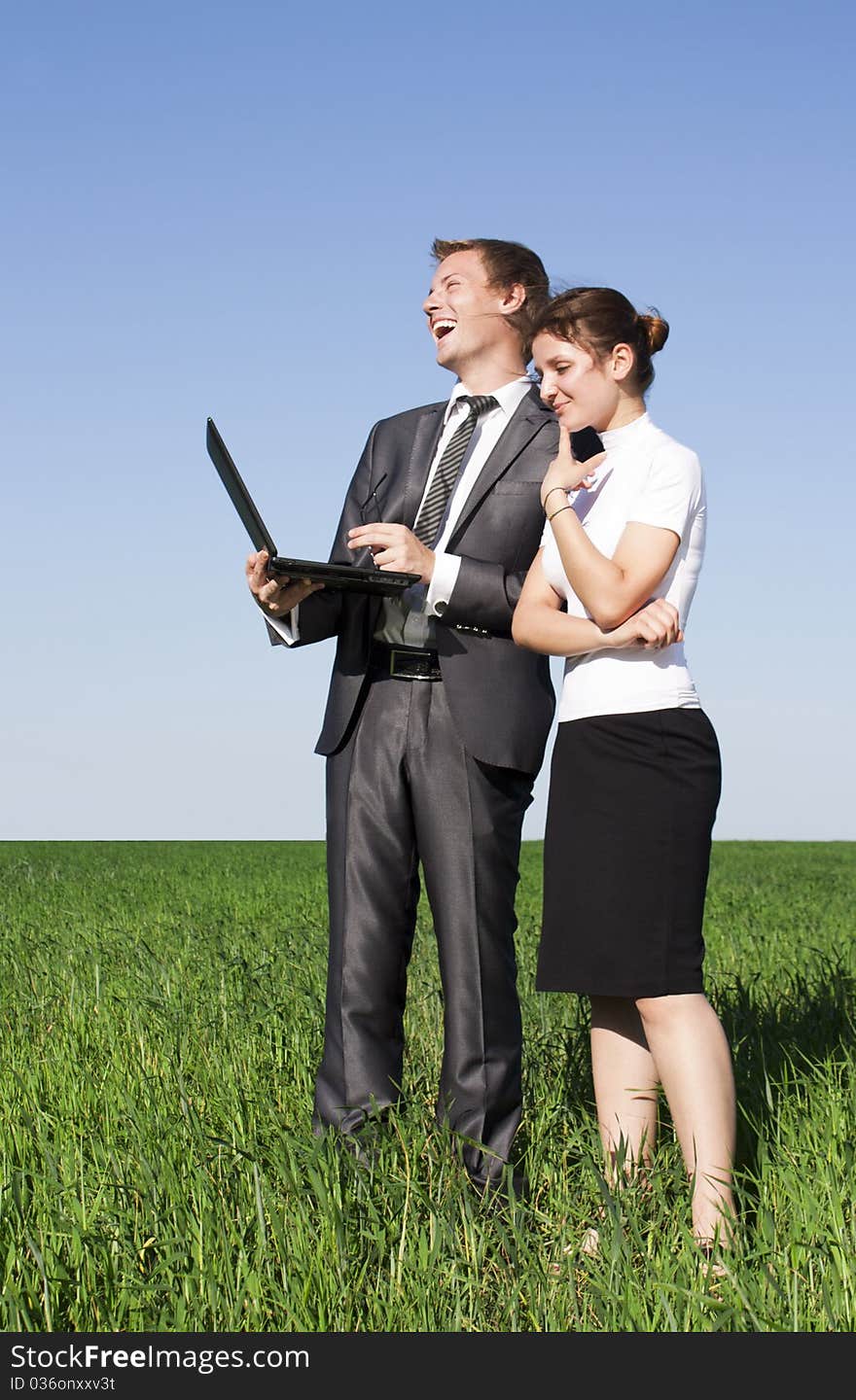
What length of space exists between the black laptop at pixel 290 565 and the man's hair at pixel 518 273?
914 millimetres

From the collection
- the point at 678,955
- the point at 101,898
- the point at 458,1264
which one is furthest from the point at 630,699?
the point at 101,898

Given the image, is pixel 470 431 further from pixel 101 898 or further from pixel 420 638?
pixel 101 898

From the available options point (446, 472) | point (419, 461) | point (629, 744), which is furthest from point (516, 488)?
point (629, 744)

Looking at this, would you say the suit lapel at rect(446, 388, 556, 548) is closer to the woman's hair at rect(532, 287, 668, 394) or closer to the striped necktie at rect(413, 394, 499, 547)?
the striped necktie at rect(413, 394, 499, 547)

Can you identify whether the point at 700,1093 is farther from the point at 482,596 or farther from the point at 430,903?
the point at 482,596

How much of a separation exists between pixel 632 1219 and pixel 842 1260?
509 mm

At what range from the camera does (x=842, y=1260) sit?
2.92 m

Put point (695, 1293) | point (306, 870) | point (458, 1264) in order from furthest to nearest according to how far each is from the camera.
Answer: point (306, 870), point (458, 1264), point (695, 1293)

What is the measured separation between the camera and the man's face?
387 cm

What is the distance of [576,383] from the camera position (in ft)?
11.0

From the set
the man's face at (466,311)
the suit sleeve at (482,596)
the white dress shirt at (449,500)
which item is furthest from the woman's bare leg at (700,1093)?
the man's face at (466,311)

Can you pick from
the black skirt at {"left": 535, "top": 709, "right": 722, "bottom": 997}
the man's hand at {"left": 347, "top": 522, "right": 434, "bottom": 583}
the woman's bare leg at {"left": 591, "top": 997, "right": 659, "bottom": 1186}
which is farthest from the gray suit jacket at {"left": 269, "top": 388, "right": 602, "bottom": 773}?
the woman's bare leg at {"left": 591, "top": 997, "right": 659, "bottom": 1186}

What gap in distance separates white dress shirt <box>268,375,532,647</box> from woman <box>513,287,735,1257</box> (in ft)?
1.62

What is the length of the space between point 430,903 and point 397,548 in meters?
1.02
